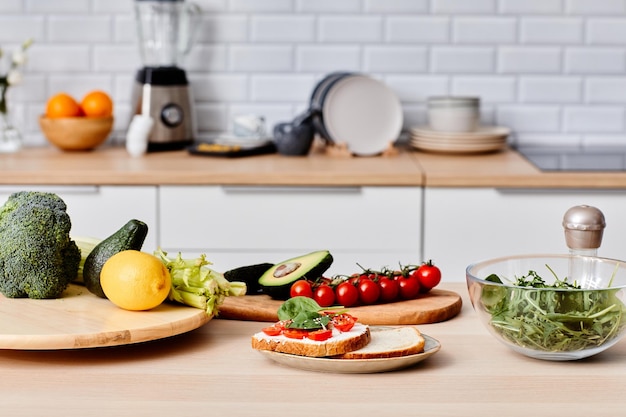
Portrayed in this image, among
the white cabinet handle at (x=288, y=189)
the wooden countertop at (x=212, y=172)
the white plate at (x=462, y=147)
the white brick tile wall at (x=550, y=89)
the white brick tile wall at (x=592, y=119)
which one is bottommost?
the white cabinet handle at (x=288, y=189)

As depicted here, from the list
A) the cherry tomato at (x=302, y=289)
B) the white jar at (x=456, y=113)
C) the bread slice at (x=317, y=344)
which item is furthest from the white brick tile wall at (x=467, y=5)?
the bread slice at (x=317, y=344)

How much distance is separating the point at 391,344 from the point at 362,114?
7.06 ft

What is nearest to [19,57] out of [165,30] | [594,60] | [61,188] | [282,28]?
[165,30]

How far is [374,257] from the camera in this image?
3.09 m

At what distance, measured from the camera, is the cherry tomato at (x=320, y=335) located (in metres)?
1.39

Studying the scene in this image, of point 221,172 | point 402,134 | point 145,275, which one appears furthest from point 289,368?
point 402,134

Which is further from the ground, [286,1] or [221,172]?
[286,1]

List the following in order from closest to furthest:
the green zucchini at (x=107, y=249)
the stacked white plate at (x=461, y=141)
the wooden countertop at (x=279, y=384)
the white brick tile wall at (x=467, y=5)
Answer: the wooden countertop at (x=279, y=384), the green zucchini at (x=107, y=249), the stacked white plate at (x=461, y=141), the white brick tile wall at (x=467, y=5)

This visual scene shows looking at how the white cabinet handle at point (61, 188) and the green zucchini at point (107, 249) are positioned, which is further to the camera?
the white cabinet handle at point (61, 188)

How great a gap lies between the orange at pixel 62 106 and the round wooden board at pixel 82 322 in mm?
1894

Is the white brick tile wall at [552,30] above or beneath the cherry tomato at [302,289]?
above

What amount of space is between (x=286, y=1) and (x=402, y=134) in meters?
0.69

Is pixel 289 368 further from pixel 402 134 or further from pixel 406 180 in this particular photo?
pixel 402 134

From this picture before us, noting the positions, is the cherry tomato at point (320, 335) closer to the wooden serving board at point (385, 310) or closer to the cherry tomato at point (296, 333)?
the cherry tomato at point (296, 333)
